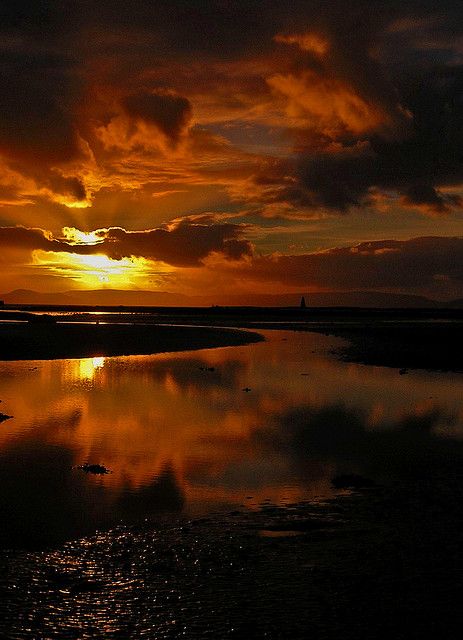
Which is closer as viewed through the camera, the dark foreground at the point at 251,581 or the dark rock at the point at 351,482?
the dark foreground at the point at 251,581

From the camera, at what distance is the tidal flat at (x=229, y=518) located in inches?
396

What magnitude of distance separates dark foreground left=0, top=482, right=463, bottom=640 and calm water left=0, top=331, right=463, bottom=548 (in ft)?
4.62

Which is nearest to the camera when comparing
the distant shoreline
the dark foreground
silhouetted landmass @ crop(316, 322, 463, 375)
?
the dark foreground

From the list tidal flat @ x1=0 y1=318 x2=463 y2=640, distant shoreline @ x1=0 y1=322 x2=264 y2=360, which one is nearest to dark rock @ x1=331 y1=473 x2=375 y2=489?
tidal flat @ x1=0 y1=318 x2=463 y2=640

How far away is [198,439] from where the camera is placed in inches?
899

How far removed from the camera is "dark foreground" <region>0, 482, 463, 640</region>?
31.8ft

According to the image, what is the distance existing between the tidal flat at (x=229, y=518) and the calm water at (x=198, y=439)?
86 mm

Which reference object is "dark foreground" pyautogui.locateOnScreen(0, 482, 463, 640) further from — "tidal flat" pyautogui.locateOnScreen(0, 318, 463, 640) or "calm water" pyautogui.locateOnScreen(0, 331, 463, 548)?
"calm water" pyautogui.locateOnScreen(0, 331, 463, 548)

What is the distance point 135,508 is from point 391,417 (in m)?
14.9

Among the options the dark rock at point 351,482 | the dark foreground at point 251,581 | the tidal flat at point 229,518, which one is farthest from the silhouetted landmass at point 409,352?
the dark foreground at point 251,581

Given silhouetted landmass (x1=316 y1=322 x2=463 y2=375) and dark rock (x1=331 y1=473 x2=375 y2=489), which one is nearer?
dark rock (x1=331 y1=473 x2=375 y2=489)

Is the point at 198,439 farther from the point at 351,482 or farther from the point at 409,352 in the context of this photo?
the point at 409,352

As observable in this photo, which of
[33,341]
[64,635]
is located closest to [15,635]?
[64,635]

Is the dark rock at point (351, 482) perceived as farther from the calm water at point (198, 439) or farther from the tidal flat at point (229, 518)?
the calm water at point (198, 439)
